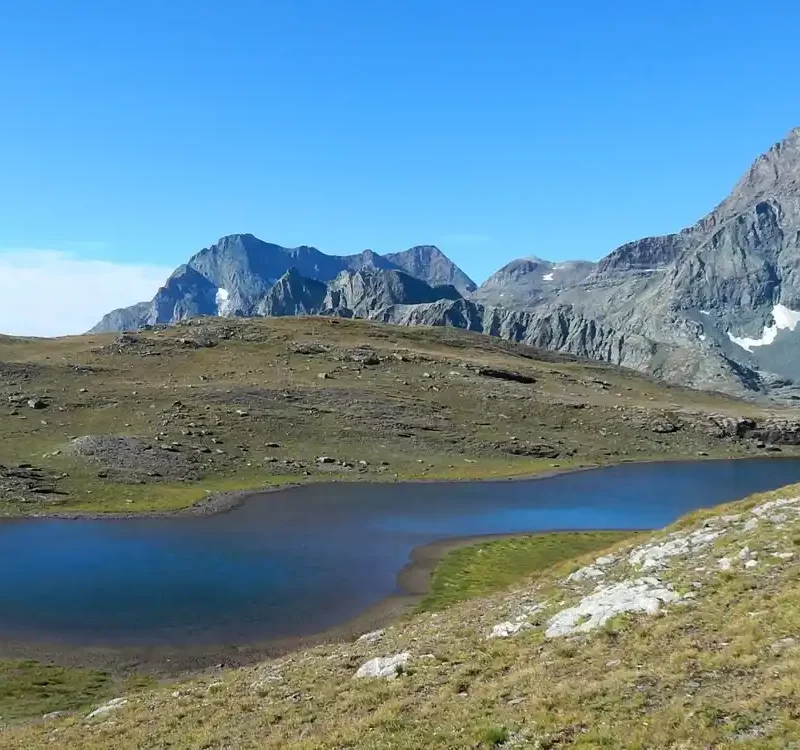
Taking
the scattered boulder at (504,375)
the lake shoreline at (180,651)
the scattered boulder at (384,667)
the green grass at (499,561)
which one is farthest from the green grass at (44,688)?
the scattered boulder at (504,375)

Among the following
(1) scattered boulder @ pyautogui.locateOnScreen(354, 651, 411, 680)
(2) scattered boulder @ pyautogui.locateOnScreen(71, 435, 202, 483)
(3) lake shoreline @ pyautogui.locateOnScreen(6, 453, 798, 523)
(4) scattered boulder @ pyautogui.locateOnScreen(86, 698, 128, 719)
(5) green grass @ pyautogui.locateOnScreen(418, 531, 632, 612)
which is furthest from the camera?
(2) scattered boulder @ pyautogui.locateOnScreen(71, 435, 202, 483)

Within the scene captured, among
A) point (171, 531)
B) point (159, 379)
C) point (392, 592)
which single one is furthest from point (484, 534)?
point (159, 379)

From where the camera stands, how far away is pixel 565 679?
768 inches

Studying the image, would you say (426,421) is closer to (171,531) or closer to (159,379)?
(159,379)

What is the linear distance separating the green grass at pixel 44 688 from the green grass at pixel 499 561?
64.8 feet

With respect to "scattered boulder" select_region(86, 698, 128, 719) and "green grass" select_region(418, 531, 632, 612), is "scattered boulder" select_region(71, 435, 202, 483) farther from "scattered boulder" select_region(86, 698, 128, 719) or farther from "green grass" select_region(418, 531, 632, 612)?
"scattered boulder" select_region(86, 698, 128, 719)

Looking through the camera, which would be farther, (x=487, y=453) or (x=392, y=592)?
(x=487, y=453)

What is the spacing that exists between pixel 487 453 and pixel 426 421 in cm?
1372

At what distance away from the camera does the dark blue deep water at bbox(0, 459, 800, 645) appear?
140ft

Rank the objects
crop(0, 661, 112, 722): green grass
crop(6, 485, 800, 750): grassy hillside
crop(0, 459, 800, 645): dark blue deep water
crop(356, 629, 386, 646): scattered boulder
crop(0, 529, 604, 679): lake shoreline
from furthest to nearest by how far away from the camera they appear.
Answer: crop(0, 459, 800, 645): dark blue deep water
crop(0, 529, 604, 679): lake shoreline
crop(356, 629, 386, 646): scattered boulder
crop(0, 661, 112, 722): green grass
crop(6, 485, 800, 750): grassy hillside

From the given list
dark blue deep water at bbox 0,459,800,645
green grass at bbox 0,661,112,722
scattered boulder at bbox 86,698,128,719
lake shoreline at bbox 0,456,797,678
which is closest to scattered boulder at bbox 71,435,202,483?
dark blue deep water at bbox 0,459,800,645

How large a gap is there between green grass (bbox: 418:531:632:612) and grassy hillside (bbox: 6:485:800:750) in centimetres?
1747

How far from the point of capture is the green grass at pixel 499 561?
50.4 m

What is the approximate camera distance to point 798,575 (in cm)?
2342
